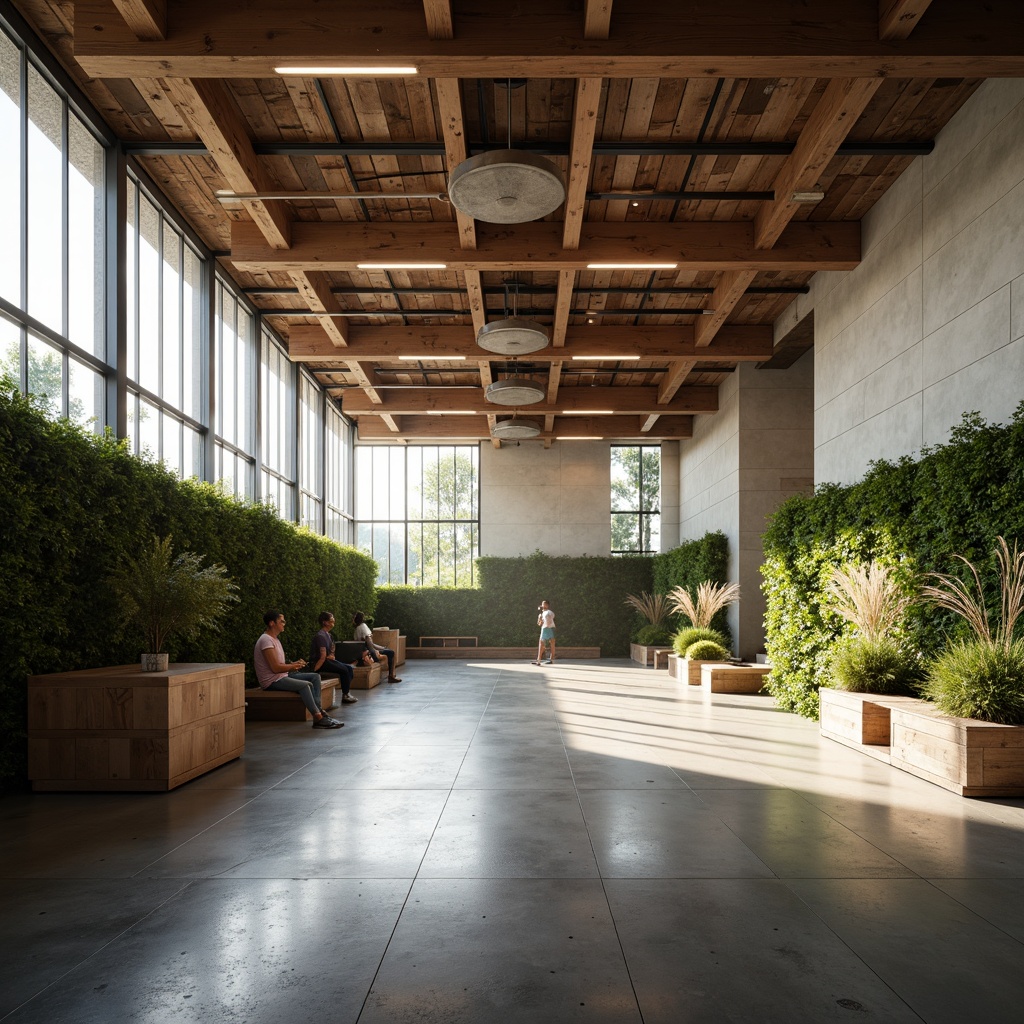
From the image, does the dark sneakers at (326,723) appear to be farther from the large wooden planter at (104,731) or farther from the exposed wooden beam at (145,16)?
the exposed wooden beam at (145,16)

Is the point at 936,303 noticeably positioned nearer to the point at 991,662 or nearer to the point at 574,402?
the point at 991,662

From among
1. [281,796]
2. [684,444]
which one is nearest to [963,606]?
[281,796]

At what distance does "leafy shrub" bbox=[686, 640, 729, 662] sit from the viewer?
41.0 feet

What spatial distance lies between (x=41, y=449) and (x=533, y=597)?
1547 centimetres

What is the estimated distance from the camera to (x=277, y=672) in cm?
820

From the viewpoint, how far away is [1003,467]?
5.70 metres

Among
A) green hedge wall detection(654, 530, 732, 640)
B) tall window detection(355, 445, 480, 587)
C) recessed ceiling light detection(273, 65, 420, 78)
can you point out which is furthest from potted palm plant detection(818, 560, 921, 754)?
tall window detection(355, 445, 480, 587)

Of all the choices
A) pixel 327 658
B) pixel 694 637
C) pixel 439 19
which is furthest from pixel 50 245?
pixel 694 637

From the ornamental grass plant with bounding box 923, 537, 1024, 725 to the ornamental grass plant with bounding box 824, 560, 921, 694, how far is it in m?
1.12

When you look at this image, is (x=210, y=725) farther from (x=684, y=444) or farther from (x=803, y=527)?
(x=684, y=444)

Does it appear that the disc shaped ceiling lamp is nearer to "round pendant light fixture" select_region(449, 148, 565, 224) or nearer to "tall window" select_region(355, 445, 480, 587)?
"round pendant light fixture" select_region(449, 148, 565, 224)

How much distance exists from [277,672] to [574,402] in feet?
28.4

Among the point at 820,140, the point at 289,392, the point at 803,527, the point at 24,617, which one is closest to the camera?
the point at 24,617

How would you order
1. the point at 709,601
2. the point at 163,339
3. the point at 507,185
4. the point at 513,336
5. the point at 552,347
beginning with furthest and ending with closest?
the point at 709,601, the point at 552,347, the point at 513,336, the point at 163,339, the point at 507,185
